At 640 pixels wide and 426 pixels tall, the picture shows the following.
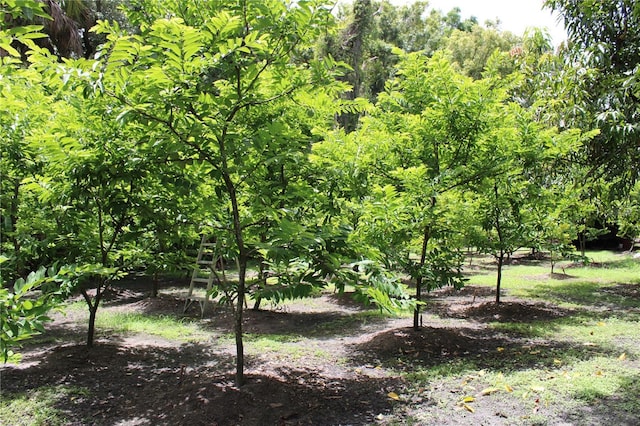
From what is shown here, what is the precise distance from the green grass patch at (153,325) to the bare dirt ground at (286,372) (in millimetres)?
261

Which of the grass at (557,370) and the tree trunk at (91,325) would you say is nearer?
the grass at (557,370)

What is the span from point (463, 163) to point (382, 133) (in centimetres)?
114

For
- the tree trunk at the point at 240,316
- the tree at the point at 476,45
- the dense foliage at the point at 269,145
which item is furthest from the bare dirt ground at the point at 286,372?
the tree at the point at 476,45

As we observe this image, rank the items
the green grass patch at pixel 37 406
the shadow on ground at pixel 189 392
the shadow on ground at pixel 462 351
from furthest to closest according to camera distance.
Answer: the shadow on ground at pixel 462 351, the green grass patch at pixel 37 406, the shadow on ground at pixel 189 392

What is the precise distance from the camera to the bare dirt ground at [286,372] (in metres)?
3.74

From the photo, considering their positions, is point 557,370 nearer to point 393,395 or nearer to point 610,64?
point 393,395

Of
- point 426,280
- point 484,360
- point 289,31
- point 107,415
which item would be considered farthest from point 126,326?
point 289,31

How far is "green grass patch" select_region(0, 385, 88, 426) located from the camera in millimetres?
3825

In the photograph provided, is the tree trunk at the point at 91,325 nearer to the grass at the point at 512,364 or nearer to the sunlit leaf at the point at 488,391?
the grass at the point at 512,364

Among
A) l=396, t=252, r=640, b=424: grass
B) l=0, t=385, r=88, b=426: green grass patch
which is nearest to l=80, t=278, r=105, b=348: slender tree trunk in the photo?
l=0, t=385, r=88, b=426: green grass patch

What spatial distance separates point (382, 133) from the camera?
6176 millimetres

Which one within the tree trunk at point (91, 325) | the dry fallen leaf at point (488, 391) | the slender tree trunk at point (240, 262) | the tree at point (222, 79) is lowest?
the dry fallen leaf at point (488, 391)

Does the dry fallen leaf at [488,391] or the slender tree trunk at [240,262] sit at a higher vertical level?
the slender tree trunk at [240,262]

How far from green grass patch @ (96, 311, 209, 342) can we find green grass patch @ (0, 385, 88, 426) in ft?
7.77
